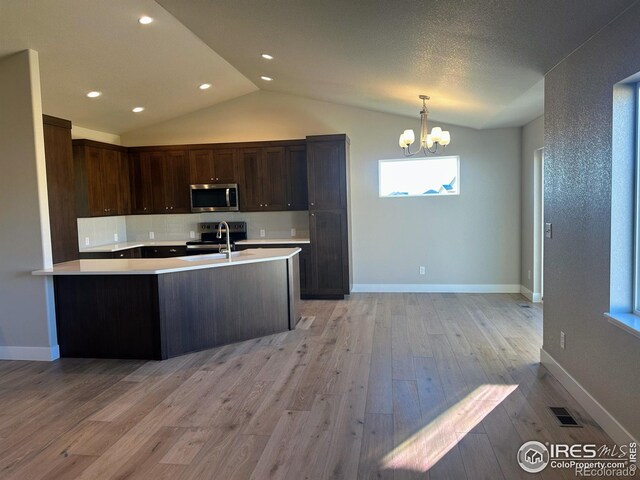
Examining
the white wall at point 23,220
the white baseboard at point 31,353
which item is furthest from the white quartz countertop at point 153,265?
the white baseboard at point 31,353

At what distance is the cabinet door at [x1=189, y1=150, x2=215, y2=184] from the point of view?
23.5ft

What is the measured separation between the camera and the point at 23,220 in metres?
4.36

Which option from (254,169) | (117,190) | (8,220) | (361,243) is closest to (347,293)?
(361,243)

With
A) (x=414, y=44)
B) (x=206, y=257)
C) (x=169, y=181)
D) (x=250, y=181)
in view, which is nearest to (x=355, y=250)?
(x=250, y=181)

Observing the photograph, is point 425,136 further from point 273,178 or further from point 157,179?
point 157,179

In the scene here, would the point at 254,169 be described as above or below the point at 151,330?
above

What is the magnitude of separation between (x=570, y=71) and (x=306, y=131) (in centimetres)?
446

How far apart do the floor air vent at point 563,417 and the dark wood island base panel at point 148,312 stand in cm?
294

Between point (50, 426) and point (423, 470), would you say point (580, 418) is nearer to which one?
point (423, 470)

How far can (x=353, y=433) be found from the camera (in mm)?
2855

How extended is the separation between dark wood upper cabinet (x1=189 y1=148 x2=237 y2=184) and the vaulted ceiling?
2.78ft

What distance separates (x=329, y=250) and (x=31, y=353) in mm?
3792

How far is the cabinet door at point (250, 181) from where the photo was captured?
23.2 feet

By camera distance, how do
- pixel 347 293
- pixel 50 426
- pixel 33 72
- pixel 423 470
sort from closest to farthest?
pixel 423 470 < pixel 50 426 < pixel 33 72 < pixel 347 293
